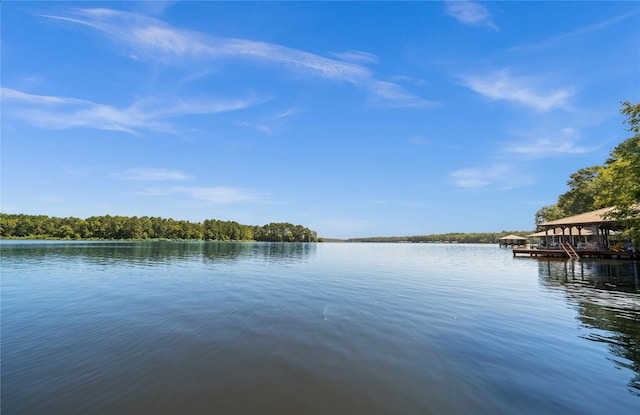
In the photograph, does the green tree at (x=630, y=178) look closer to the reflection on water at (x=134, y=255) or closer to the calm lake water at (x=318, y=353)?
the calm lake water at (x=318, y=353)

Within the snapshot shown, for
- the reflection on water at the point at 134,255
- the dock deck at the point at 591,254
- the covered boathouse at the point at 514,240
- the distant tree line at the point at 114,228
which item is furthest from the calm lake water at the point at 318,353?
the distant tree line at the point at 114,228

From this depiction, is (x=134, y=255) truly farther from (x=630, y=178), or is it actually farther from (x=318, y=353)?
(x=630, y=178)

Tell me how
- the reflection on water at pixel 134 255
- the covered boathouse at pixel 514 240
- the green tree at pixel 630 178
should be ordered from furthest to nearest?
the covered boathouse at pixel 514 240 < the reflection on water at pixel 134 255 < the green tree at pixel 630 178

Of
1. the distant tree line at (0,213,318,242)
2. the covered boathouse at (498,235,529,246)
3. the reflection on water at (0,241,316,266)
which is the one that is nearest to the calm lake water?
the reflection on water at (0,241,316,266)

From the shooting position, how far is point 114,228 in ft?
476

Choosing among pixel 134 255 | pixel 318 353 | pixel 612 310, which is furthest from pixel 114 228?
pixel 612 310

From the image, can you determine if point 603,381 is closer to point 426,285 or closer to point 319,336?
point 319,336

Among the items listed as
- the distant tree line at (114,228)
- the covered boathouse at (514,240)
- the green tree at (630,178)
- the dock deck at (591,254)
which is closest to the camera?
the green tree at (630,178)

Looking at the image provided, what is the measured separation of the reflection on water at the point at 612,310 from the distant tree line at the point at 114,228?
171983mm

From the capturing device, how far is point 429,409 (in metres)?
5.70

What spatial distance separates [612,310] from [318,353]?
15498 millimetres

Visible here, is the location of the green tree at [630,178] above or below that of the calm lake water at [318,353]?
above

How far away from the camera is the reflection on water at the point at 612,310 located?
8.69 m

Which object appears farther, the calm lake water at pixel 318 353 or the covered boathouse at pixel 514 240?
the covered boathouse at pixel 514 240
